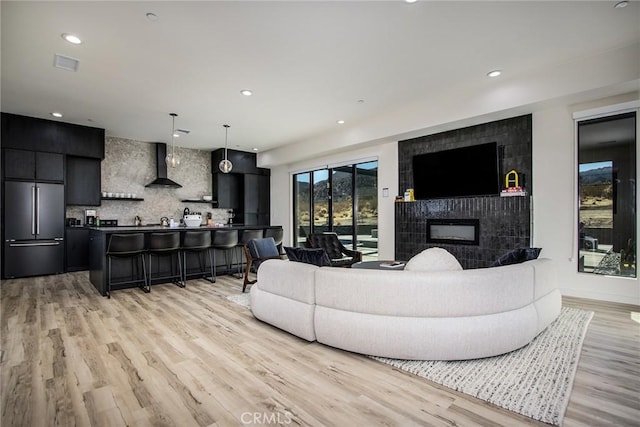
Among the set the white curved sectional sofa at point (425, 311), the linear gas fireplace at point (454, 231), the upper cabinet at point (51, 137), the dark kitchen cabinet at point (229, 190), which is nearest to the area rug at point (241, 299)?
the white curved sectional sofa at point (425, 311)

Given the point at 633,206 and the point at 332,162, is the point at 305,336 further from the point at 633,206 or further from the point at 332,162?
the point at 332,162

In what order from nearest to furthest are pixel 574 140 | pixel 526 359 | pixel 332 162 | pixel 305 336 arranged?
pixel 526 359
pixel 305 336
pixel 574 140
pixel 332 162

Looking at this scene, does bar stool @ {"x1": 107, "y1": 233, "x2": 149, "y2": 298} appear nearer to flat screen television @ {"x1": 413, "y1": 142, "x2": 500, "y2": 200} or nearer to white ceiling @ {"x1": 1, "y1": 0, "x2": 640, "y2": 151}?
white ceiling @ {"x1": 1, "y1": 0, "x2": 640, "y2": 151}

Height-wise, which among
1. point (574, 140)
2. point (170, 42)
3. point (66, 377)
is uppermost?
point (170, 42)

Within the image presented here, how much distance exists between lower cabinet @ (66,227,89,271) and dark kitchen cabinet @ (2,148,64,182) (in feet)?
3.53

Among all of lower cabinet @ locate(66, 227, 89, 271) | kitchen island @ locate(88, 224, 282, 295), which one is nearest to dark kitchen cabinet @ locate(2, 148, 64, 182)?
lower cabinet @ locate(66, 227, 89, 271)

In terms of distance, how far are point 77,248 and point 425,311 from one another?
7040 mm

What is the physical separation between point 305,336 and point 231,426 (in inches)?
45.2

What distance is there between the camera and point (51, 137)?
6.07 meters

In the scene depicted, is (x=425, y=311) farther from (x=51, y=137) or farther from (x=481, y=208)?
(x=51, y=137)

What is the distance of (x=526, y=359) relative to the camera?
247 centimetres

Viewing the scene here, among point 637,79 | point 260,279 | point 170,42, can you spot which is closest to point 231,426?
point 260,279

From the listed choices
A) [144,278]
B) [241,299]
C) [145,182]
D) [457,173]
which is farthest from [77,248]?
[457,173]

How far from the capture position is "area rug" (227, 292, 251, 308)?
162 inches
